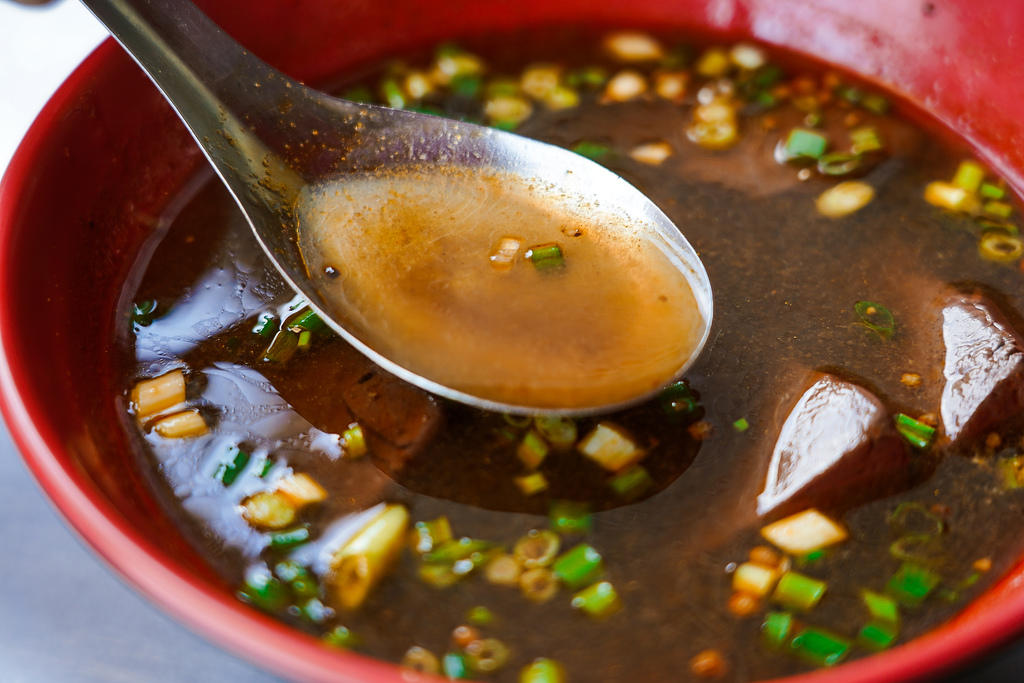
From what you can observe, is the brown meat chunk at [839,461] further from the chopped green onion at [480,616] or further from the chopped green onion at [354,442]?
the chopped green onion at [354,442]

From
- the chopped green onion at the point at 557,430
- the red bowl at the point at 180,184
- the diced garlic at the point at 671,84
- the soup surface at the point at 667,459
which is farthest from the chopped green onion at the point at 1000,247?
the chopped green onion at the point at 557,430

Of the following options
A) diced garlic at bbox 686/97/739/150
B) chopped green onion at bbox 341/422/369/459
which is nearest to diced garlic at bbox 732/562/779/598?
chopped green onion at bbox 341/422/369/459

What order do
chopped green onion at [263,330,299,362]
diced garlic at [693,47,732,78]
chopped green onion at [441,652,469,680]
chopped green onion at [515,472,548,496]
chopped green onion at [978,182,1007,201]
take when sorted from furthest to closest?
Answer: diced garlic at [693,47,732,78]
chopped green onion at [978,182,1007,201]
chopped green onion at [263,330,299,362]
chopped green onion at [515,472,548,496]
chopped green onion at [441,652,469,680]

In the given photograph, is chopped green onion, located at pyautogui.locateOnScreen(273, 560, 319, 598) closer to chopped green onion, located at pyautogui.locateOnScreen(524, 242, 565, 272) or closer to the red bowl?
the red bowl

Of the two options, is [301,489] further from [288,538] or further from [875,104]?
[875,104]

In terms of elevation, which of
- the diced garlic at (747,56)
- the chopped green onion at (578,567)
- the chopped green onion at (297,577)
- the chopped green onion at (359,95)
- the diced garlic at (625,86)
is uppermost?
the chopped green onion at (359,95)

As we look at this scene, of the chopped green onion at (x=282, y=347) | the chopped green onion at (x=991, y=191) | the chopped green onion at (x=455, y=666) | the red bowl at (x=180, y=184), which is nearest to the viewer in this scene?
the red bowl at (x=180, y=184)

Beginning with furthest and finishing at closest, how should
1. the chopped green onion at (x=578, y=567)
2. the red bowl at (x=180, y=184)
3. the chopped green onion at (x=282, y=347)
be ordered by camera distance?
1. the chopped green onion at (x=282, y=347)
2. the chopped green onion at (x=578, y=567)
3. the red bowl at (x=180, y=184)
